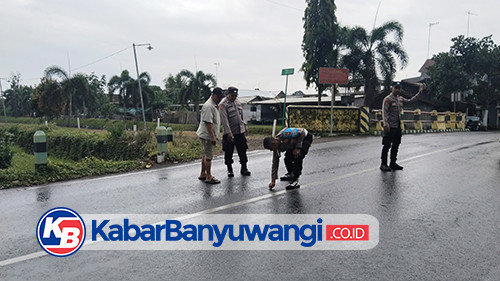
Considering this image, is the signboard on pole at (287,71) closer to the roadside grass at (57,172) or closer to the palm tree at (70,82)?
the roadside grass at (57,172)

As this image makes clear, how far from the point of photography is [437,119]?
82.4ft

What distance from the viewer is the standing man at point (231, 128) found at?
7500 millimetres

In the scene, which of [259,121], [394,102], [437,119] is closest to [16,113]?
[259,121]

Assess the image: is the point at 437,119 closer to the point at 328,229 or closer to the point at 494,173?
the point at 494,173

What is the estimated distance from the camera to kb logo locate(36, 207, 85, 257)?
4027 mm

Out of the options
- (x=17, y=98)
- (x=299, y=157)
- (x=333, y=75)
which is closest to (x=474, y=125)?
(x=333, y=75)

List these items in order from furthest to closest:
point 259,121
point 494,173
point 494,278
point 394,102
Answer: point 259,121
point 394,102
point 494,173
point 494,278

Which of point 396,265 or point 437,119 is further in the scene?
point 437,119

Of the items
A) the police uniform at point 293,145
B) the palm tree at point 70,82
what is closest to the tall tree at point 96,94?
the palm tree at point 70,82

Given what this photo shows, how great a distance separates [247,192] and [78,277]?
10.8ft

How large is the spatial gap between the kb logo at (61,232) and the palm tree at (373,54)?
82.6 feet

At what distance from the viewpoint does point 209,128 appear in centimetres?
710

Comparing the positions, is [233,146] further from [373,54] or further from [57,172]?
[373,54]

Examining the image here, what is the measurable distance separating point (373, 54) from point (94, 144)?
65.7ft
